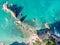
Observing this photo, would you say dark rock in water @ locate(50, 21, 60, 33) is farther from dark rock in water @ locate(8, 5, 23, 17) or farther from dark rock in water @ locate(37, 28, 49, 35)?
dark rock in water @ locate(8, 5, 23, 17)

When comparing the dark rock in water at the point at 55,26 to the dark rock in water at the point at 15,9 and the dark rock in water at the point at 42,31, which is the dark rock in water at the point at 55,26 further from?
the dark rock in water at the point at 15,9

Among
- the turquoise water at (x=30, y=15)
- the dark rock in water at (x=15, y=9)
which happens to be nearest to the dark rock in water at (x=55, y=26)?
the turquoise water at (x=30, y=15)

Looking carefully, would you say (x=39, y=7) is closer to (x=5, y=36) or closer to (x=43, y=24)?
(x=43, y=24)

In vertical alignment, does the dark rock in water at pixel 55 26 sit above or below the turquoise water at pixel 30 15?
below

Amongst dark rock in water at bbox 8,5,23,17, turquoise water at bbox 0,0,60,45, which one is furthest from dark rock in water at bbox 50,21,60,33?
dark rock in water at bbox 8,5,23,17

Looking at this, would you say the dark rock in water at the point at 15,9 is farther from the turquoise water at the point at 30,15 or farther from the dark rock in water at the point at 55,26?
the dark rock in water at the point at 55,26

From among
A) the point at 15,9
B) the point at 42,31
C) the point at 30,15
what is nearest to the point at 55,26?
the point at 42,31

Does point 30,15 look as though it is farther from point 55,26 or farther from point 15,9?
point 55,26

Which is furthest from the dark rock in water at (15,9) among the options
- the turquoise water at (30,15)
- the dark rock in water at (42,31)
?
the dark rock in water at (42,31)

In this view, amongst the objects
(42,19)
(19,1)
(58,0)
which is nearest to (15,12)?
(19,1)
